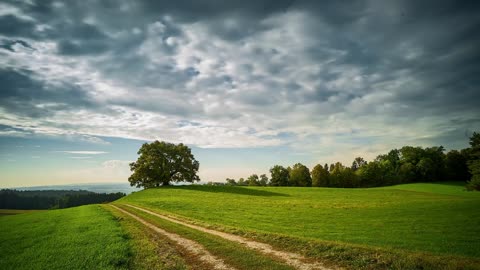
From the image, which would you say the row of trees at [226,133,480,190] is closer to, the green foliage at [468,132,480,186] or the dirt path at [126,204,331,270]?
the green foliage at [468,132,480,186]

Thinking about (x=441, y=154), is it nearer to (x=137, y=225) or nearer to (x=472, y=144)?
(x=472, y=144)

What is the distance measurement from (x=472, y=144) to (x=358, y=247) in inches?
2566

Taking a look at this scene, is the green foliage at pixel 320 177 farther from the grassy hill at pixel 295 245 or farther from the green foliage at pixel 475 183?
the grassy hill at pixel 295 245

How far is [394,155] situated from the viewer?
11644cm

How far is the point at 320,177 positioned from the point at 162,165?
6096 centimetres

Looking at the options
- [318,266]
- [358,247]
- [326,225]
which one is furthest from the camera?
[326,225]

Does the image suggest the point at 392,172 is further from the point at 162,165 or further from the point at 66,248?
the point at 66,248

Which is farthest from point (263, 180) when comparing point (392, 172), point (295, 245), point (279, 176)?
point (295, 245)

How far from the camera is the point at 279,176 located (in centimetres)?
10881

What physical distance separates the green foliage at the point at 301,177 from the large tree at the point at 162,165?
46.9 metres

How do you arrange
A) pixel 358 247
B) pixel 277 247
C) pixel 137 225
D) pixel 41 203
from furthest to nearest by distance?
pixel 41 203 < pixel 137 225 < pixel 277 247 < pixel 358 247

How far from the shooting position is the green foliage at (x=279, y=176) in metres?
108

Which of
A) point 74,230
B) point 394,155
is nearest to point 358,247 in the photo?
point 74,230

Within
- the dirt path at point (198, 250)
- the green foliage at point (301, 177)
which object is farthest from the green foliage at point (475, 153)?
the dirt path at point (198, 250)
